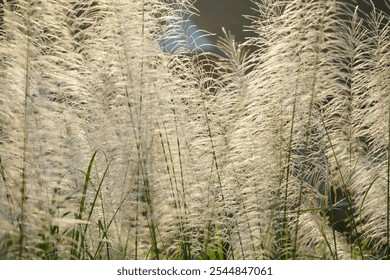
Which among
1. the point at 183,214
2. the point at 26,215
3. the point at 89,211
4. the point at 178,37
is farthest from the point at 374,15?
the point at 26,215

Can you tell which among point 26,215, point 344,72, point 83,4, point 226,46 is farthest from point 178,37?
point 26,215

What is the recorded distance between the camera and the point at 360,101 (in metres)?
2.73

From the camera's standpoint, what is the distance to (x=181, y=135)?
8.58ft

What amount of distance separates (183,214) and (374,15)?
0.91 meters

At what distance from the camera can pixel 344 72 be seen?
260cm

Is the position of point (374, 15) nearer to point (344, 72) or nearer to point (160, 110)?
point (344, 72)

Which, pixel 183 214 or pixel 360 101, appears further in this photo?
pixel 360 101

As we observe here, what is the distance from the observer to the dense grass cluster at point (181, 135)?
2.30 meters

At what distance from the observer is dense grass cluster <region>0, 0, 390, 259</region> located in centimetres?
230
